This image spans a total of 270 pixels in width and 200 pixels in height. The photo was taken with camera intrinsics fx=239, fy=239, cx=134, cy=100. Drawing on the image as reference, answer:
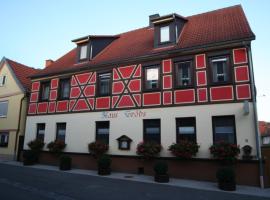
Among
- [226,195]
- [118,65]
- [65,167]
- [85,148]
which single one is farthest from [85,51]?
[226,195]

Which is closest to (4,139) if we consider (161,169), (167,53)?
(161,169)

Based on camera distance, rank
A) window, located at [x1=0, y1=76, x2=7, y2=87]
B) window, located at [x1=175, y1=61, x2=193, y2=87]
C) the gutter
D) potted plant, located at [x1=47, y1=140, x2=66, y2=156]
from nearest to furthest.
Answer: the gutter → window, located at [x1=175, y1=61, x2=193, y2=87] → potted plant, located at [x1=47, y1=140, x2=66, y2=156] → window, located at [x1=0, y1=76, x2=7, y2=87]

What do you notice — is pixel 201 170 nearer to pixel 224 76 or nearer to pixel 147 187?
pixel 147 187

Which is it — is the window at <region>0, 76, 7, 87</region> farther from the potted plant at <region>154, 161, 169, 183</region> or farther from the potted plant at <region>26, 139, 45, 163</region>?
the potted plant at <region>154, 161, 169, 183</region>

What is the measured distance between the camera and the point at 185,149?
36.4 feet

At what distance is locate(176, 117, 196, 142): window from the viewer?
11852mm

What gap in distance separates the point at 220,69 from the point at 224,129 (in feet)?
9.79

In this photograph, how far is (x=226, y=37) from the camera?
11727 mm

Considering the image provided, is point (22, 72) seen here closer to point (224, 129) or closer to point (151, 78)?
point (151, 78)

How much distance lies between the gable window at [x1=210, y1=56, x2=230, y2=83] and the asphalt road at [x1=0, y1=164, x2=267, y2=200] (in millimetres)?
5423

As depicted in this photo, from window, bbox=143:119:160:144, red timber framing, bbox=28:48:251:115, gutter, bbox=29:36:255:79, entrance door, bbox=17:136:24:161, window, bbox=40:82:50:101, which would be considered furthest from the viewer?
entrance door, bbox=17:136:24:161

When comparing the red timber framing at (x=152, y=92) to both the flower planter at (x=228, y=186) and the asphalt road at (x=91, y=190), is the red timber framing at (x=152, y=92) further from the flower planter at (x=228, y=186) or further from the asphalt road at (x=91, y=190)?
the asphalt road at (x=91, y=190)

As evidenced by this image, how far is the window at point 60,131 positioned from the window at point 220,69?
Answer: 1002cm

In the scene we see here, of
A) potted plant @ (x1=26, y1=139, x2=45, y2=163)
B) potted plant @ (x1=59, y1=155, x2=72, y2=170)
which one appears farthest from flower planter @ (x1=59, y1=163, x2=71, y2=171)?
potted plant @ (x1=26, y1=139, x2=45, y2=163)
